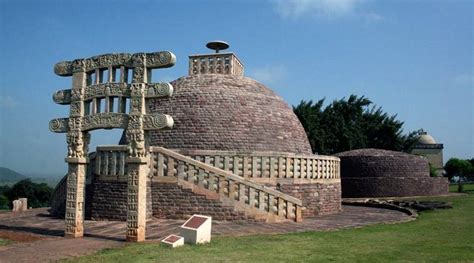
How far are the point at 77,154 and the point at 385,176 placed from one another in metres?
22.5

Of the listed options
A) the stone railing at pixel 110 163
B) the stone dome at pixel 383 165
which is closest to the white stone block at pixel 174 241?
the stone railing at pixel 110 163

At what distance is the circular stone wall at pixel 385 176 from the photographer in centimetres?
2830

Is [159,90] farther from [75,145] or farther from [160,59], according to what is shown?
[75,145]

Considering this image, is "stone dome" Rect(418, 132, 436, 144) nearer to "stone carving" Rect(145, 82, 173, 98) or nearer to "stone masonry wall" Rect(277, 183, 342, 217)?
"stone masonry wall" Rect(277, 183, 342, 217)

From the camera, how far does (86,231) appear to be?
38.4 ft

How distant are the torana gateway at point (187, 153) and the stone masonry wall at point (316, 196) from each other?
0.04 m

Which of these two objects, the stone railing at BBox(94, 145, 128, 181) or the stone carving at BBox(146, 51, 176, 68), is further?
the stone railing at BBox(94, 145, 128, 181)

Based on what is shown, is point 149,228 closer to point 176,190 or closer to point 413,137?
point 176,190

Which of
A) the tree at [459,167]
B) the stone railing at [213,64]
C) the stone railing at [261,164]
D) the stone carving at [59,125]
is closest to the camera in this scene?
the stone carving at [59,125]

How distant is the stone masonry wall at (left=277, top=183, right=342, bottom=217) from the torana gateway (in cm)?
4

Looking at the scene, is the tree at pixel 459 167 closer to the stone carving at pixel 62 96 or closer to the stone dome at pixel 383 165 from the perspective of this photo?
the stone dome at pixel 383 165

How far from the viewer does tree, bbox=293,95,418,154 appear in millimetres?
39094

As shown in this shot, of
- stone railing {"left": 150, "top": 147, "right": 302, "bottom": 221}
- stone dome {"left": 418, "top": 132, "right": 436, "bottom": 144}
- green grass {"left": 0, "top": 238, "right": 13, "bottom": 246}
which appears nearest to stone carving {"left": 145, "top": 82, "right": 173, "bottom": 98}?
stone railing {"left": 150, "top": 147, "right": 302, "bottom": 221}

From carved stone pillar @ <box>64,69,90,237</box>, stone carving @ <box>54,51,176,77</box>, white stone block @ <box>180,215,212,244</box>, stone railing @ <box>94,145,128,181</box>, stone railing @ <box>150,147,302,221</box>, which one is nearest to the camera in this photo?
white stone block @ <box>180,215,212,244</box>
